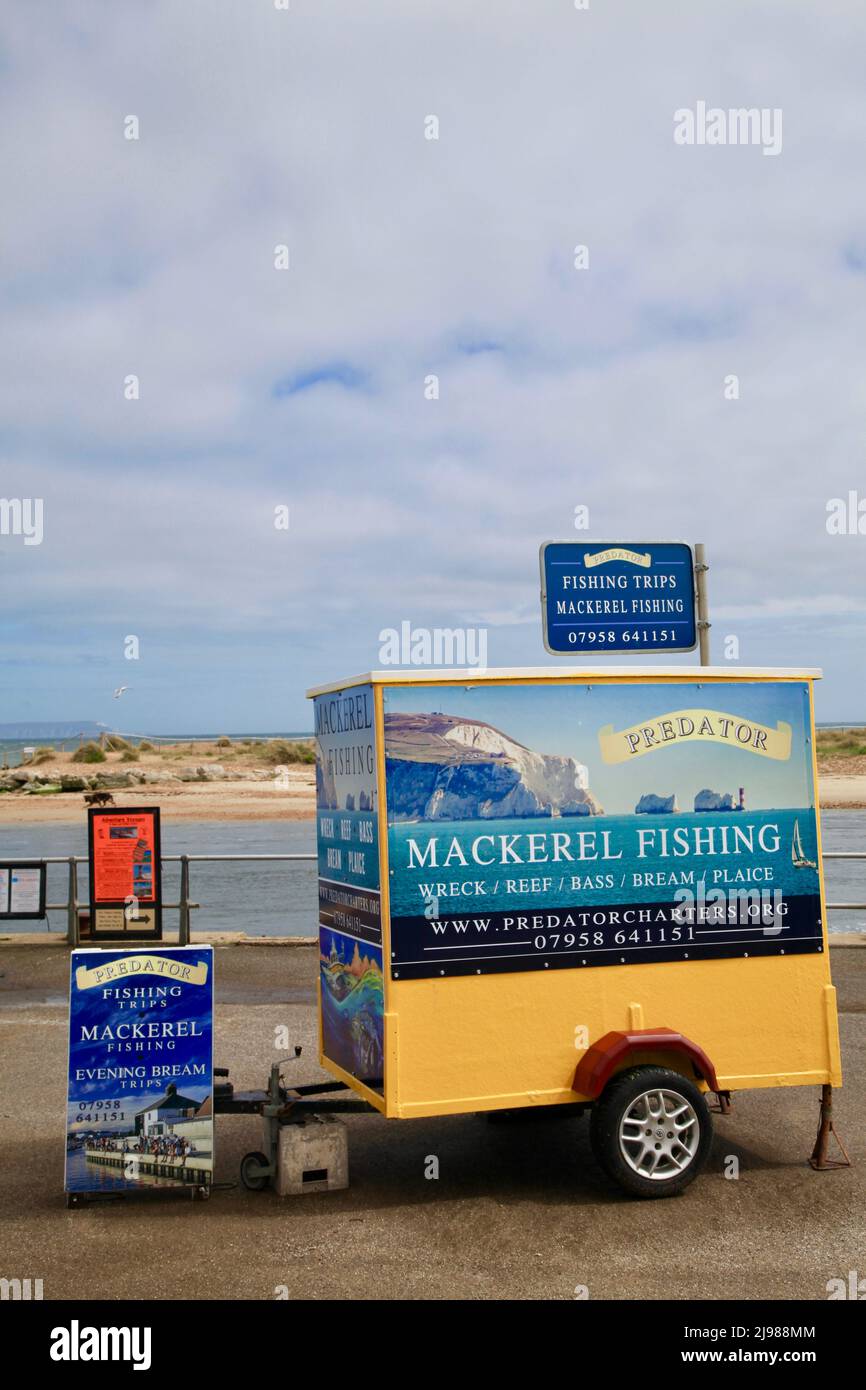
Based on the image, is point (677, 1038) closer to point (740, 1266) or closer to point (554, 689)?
point (740, 1266)

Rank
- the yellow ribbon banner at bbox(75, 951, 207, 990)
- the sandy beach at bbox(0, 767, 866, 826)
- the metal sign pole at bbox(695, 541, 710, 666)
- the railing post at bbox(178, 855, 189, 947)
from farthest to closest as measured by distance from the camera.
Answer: the sandy beach at bbox(0, 767, 866, 826), the railing post at bbox(178, 855, 189, 947), the metal sign pole at bbox(695, 541, 710, 666), the yellow ribbon banner at bbox(75, 951, 207, 990)

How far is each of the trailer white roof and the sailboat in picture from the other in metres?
0.92

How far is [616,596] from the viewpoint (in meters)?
9.88

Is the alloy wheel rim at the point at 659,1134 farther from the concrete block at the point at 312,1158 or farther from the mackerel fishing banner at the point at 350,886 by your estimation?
the concrete block at the point at 312,1158

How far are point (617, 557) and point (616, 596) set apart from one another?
310mm

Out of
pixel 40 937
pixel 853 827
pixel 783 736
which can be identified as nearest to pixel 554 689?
pixel 783 736

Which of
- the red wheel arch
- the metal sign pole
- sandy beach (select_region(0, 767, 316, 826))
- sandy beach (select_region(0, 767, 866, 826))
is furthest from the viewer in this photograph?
sandy beach (select_region(0, 767, 866, 826))

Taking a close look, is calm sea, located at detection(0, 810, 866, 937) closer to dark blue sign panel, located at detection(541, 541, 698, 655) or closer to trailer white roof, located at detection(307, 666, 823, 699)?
trailer white roof, located at detection(307, 666, 823, 699)

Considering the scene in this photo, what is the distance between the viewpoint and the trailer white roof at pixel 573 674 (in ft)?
22.8

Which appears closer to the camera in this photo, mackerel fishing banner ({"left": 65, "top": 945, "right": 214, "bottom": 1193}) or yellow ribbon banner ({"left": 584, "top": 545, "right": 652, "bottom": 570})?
mackerel fishing banner ({"left": 65, "top": 945, "right": 214, "bottom": 1193})

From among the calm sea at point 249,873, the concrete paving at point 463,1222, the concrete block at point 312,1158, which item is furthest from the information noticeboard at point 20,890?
the concrete block at point 312,1158

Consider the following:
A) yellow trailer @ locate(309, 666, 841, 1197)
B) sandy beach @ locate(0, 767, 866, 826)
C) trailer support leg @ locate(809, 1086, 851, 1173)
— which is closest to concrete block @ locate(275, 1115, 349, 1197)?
yellow trailer @ locate(309, 666, 841, 1197)

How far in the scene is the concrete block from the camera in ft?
23.3
